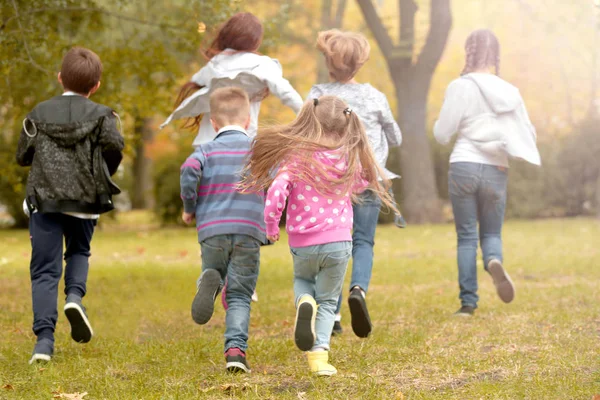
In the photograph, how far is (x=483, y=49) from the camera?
644 centimetres

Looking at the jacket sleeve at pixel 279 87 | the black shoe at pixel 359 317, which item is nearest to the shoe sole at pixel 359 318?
the black shoe at pixel 359 317

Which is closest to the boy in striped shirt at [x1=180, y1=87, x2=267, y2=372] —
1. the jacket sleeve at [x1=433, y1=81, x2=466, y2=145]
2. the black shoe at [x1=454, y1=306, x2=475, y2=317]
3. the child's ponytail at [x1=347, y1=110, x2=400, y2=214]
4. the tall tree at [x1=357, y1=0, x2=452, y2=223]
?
the child's ponytail at [x1=347, y1=110, x2=400, y2=214]

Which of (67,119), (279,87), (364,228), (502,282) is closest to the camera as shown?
(67,119)

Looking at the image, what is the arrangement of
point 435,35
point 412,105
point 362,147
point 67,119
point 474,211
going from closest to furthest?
point 362,147 < point 67,119 < point 474,211 < point 435,35 < point 412,105

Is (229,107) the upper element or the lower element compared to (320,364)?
upper

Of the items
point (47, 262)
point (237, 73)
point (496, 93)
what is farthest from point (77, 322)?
point (496, 93)

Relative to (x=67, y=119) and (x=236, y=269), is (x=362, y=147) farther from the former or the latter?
(x=67, y=119)

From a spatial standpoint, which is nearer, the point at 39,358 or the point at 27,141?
the point at 39,358

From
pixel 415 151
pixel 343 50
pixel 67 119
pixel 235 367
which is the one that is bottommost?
pixel 415 151

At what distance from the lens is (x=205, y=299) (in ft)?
15.0

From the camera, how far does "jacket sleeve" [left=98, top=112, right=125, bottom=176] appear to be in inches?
201

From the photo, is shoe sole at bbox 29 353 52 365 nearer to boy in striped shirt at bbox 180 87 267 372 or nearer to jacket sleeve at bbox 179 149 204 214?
boy in striped shirt at bbox 180 87 267 372

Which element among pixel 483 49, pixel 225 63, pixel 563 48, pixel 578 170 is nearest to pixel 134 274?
pixel 225 63

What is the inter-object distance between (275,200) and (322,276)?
0.55 meters
